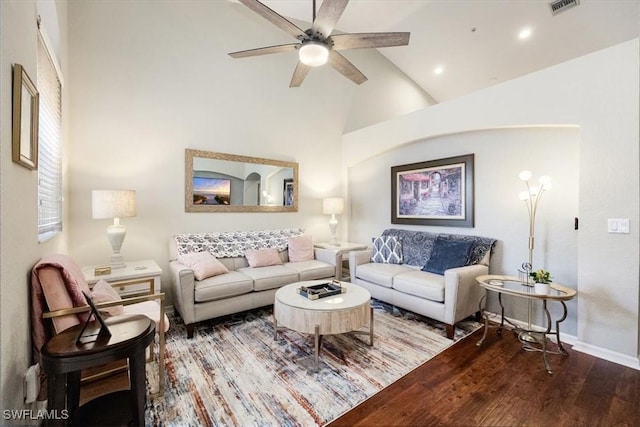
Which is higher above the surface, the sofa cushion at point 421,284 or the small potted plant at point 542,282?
the small potted plant at point 542,282

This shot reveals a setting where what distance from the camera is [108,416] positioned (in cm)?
144

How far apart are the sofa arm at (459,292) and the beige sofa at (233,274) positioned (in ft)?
5.10

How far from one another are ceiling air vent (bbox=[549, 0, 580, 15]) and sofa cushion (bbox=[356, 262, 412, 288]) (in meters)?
3.74

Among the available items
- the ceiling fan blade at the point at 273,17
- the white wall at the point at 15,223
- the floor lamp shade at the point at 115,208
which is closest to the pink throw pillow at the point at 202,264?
the floor lamp shade at the point at 115,208

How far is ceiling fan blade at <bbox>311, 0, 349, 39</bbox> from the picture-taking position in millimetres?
1966

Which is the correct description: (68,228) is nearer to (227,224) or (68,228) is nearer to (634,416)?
(227,224)

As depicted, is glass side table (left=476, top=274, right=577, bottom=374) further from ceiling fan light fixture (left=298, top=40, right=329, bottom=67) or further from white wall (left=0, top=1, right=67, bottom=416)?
white wall (left=0, top=1, right=67, bottom=416)

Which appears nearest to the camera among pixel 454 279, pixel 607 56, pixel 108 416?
pixel 108 416

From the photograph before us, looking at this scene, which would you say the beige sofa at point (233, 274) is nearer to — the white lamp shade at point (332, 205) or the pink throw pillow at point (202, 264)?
the pink throw pillow at point (202, 264)

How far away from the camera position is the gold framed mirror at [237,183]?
3650 mm

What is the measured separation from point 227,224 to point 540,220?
3778 millimetres

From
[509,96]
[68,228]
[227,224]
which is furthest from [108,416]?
[509,96]

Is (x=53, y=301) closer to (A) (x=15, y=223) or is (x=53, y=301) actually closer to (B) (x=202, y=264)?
(A) (x=15, y=223)

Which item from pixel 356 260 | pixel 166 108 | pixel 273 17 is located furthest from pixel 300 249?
pixel 273 17
